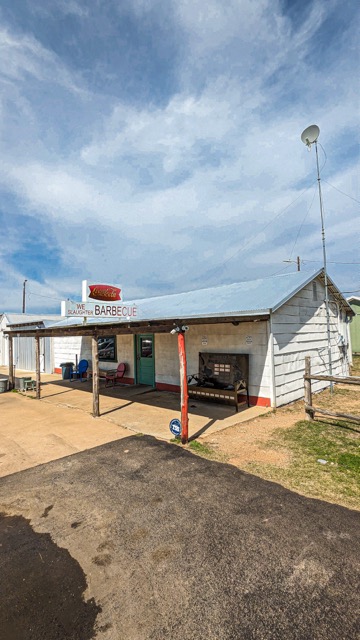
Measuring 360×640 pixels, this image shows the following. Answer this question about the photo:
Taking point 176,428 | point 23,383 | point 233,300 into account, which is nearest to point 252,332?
point 233,300

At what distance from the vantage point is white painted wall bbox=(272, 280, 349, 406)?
917 cm

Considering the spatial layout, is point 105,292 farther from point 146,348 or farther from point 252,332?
point 252,332

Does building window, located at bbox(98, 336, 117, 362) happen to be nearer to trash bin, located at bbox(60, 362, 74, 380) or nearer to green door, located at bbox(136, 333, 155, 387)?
green door, located at bbox(136, 333, 155, 387)

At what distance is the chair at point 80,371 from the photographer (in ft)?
52.0

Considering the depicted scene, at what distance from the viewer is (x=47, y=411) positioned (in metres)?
9.46

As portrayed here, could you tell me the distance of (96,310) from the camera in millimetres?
9211

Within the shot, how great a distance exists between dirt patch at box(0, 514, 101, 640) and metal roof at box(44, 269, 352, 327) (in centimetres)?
505

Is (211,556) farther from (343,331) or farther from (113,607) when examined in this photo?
(343,331)

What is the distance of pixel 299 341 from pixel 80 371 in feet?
35.1

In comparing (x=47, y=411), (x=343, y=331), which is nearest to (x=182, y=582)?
(x=47, y=411)

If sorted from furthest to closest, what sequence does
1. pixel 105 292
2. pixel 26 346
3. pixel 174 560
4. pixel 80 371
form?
pixel 26 346 < pixel 80 371 < pixel 105 292 < pixel 174 560

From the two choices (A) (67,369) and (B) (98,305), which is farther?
(A) (67,369)

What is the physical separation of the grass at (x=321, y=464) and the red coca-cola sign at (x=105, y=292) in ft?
19.6

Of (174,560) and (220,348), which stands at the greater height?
(220,348)
